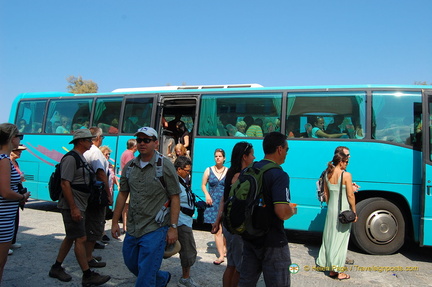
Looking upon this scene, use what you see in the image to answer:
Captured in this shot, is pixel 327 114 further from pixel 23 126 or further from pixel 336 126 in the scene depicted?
pixel 23 126

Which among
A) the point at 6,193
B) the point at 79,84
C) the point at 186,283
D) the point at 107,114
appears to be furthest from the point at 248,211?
the point at 79,84

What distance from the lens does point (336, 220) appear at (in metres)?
5.94

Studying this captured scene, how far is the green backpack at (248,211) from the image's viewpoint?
10.3 feet

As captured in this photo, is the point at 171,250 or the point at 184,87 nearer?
the point at 171,250

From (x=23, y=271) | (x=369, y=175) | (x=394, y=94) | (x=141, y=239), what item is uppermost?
(x=394, y=94)

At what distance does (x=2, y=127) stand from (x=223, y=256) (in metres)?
3.72

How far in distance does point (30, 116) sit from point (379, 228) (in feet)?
30.9

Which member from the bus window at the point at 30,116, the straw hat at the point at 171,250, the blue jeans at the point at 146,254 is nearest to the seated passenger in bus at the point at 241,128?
the straw hat at the point at 171,250

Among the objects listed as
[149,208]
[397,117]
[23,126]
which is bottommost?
[149,208]

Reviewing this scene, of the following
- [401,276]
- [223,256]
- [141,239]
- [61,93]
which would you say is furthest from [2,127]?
[61,93]

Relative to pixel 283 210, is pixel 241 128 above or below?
above

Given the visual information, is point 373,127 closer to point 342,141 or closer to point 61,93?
point 342,141

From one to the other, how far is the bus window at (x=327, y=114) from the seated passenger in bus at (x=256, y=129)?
0.60 meters

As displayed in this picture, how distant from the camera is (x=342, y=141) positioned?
7523 millimetres
